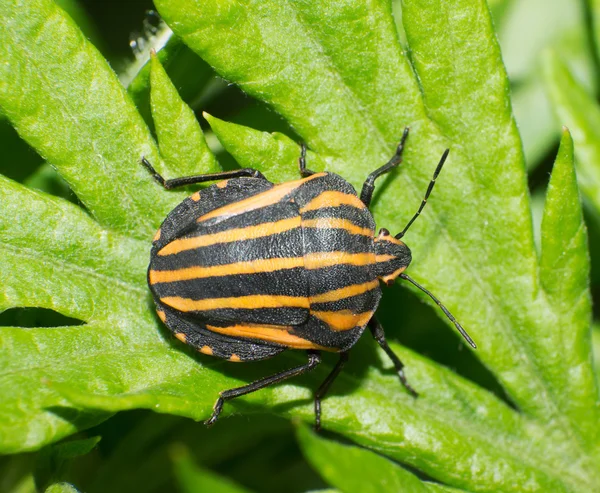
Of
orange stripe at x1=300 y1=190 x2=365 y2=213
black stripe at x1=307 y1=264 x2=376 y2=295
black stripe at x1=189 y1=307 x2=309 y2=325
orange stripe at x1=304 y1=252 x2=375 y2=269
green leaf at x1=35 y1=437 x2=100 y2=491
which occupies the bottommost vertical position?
green leaf at x1=35 y1=437 x2=100 y2=491

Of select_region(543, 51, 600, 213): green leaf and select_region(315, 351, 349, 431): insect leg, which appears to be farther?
select_region(543, 51, 600, 213): green leaf

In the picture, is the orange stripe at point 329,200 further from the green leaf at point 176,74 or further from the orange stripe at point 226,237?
the green leaf at point 176,74

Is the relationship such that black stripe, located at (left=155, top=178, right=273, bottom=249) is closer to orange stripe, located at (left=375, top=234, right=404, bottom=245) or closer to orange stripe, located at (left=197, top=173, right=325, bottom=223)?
orange stripe, located at (left=197, top=173, right=325, bottom=223)

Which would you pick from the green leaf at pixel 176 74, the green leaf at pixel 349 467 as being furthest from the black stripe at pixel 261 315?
the green leaf at pixel 176 74

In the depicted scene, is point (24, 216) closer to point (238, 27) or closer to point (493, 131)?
point (238, 27)

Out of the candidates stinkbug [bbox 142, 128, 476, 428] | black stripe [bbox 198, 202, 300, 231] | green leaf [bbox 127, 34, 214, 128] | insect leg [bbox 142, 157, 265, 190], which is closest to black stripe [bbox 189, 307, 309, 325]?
stinkbug [bbox 142, 128, 476, 428]

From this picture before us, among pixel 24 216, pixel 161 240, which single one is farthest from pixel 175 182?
pixel 24 216
